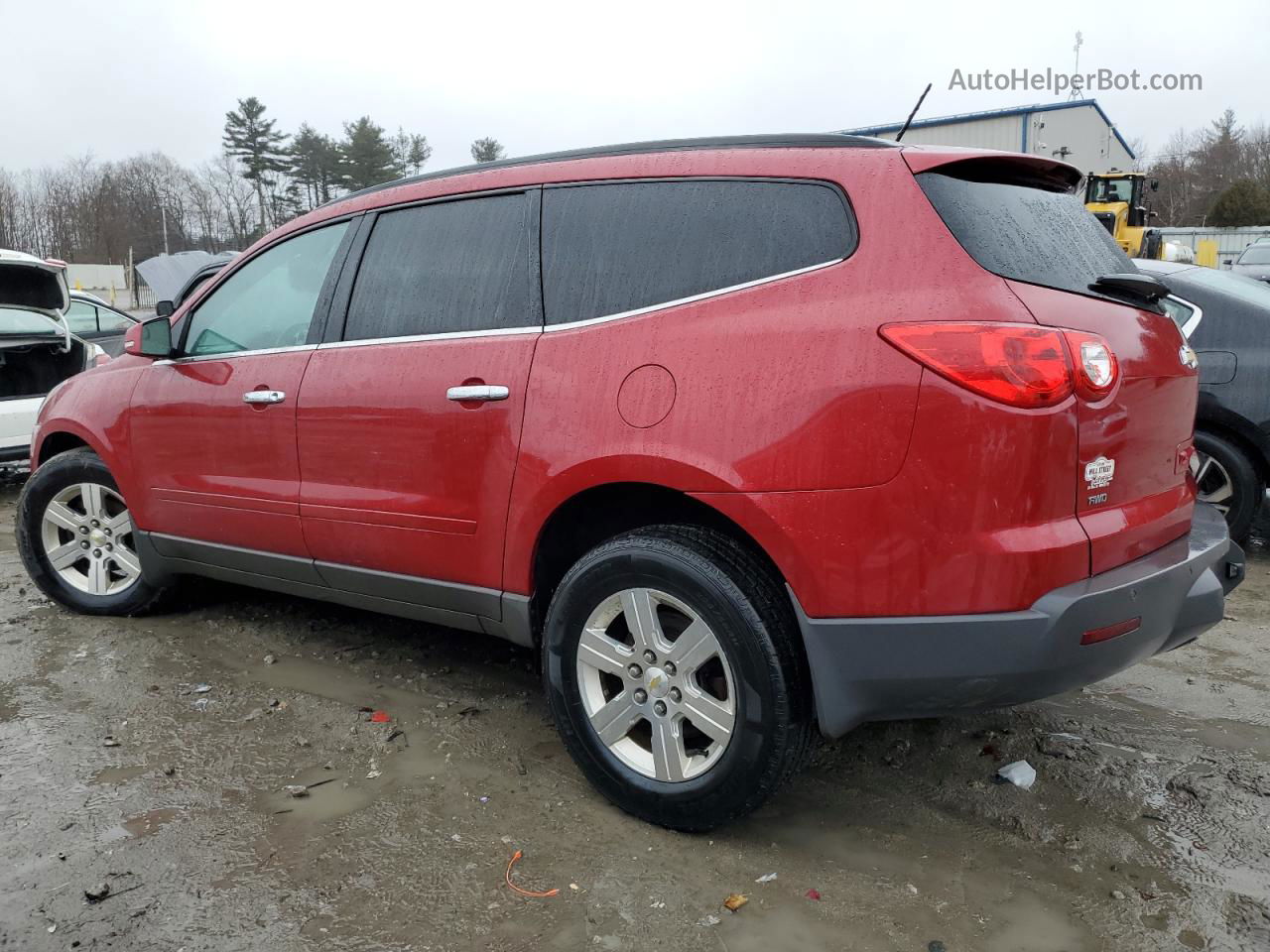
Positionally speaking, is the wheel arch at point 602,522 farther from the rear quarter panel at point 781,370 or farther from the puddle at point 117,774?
the puddle at point 117,774

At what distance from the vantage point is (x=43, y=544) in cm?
469

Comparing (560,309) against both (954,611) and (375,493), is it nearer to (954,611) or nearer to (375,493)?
(375,493)

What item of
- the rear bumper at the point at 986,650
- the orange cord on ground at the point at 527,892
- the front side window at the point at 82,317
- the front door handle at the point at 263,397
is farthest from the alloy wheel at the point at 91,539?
the front side window at the point at 82,317

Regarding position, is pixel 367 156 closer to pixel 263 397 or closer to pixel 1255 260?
pixel 1255 260

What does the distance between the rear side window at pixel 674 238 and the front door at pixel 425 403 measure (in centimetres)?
13

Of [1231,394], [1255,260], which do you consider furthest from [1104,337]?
[1255,260]

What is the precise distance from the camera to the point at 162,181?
71.6m

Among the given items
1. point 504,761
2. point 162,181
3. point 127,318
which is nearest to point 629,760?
point 504,761

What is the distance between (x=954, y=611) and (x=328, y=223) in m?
2.67

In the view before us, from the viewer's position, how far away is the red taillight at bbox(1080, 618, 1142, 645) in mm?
2309

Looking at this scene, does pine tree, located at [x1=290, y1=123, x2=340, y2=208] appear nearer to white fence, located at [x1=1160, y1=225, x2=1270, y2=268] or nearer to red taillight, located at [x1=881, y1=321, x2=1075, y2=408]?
white fence, located at [x1=1160, y1=225, x2=1270, y2=268]

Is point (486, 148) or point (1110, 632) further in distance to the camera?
point (486, 148)

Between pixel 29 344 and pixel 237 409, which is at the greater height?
pixel 29 344

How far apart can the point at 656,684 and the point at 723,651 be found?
0.25 meters
